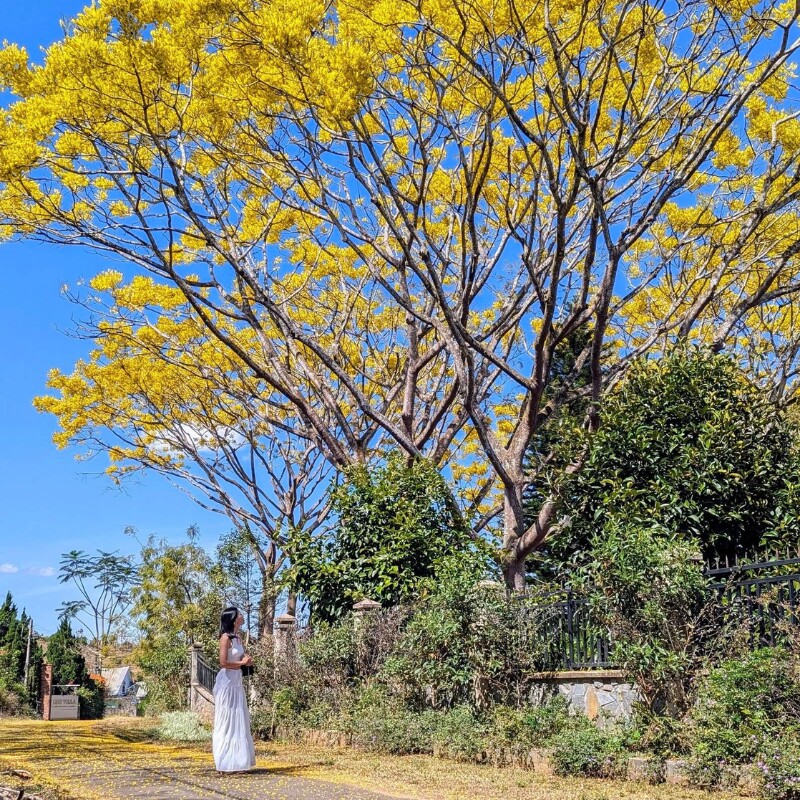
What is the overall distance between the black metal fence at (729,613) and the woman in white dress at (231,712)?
3.02m

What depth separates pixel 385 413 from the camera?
52.6 ft

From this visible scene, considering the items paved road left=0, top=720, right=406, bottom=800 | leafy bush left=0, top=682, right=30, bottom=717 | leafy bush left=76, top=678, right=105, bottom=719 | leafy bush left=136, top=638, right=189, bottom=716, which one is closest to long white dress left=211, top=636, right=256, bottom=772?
paved road left=0, top=720, right=406, bottom=800

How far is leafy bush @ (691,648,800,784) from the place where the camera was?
6754 millimetres

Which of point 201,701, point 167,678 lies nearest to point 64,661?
point 167,678

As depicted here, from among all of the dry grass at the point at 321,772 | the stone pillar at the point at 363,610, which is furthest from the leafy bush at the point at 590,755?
the stone pillar at the point at 363,610

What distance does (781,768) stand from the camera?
6.31 meters

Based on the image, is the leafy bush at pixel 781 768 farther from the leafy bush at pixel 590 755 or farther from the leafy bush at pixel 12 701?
the leafy bush at pixel 12 701

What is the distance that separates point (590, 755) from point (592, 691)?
1037 millimetres

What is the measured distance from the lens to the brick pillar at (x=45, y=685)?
2273cm

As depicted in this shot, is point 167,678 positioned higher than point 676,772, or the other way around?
point 167,678

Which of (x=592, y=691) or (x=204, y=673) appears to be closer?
(x=592, y=691)

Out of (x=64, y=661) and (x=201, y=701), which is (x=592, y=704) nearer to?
(x=201, y=701)

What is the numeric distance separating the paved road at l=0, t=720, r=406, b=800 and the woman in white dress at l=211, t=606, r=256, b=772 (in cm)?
17

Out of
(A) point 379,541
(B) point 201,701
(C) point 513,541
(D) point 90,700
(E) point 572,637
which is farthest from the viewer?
(D) point 90,700
